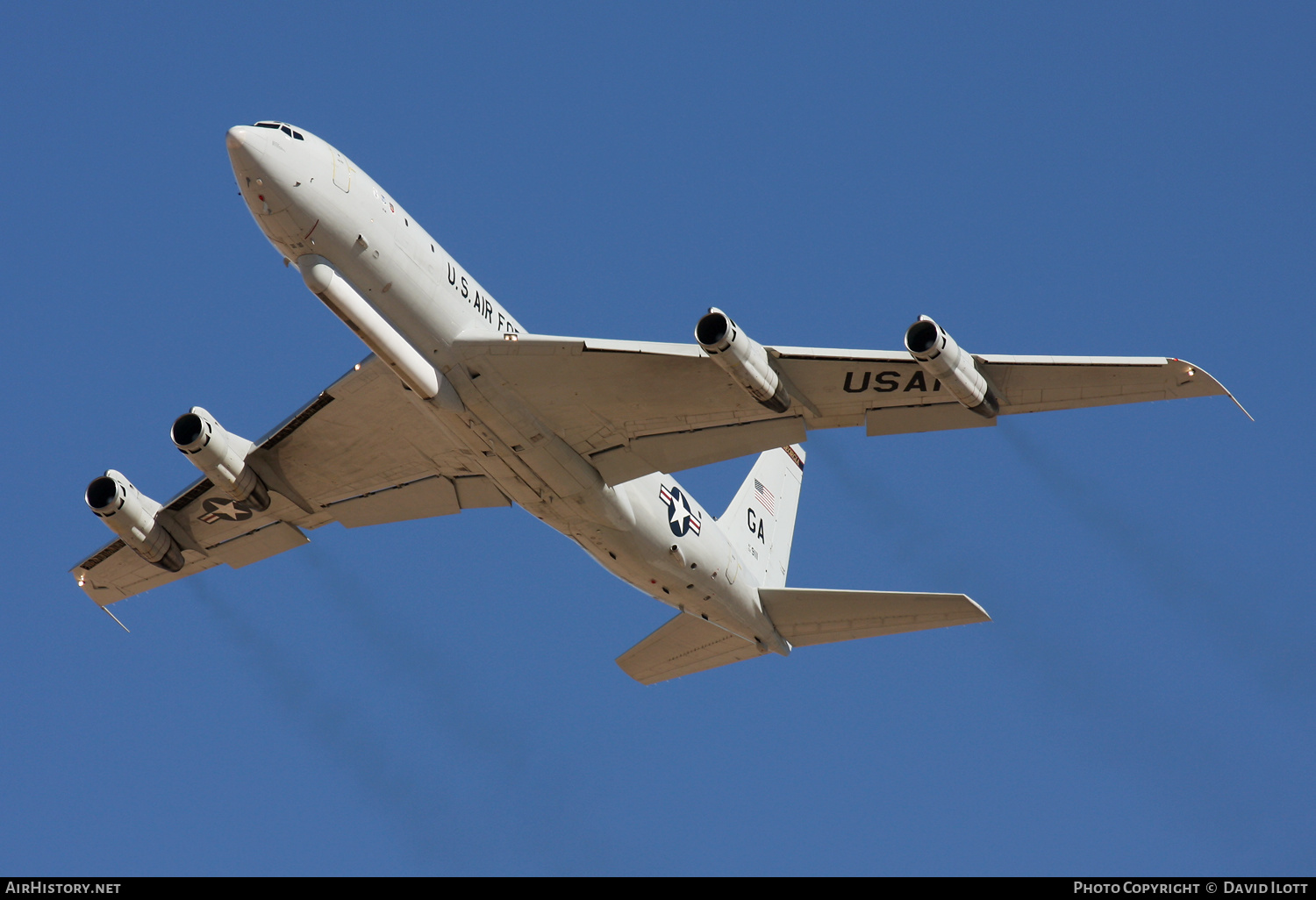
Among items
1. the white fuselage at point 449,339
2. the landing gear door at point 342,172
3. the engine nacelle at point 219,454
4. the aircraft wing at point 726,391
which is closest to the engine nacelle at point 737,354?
the aircraft wing at point 726,391

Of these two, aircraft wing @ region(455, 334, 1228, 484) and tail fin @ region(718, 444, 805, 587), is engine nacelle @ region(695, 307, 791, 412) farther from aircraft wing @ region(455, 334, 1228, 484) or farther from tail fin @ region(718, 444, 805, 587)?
tail fin @ region(718, 444, 805, 587)

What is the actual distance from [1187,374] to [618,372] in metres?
11.7

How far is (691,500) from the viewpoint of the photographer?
37375mm

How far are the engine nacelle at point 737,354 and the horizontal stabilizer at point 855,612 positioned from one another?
26.2 feet

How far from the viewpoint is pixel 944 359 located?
29.0m

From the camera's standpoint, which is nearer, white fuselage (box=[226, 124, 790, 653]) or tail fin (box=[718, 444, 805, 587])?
white fuselage (box=[226, 124, 790, 653])

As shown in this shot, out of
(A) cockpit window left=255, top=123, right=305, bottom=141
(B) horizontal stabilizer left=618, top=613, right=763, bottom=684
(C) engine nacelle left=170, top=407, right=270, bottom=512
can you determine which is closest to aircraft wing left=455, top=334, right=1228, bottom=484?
(A) cockpit window left=255, top=123, right=305, bottom=141

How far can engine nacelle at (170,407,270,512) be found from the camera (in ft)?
117

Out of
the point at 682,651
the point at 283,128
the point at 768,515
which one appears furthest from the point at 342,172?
the point at 768,515

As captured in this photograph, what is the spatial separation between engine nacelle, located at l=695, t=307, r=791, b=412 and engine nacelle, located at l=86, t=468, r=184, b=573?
16.2m

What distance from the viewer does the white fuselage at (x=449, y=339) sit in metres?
30.0

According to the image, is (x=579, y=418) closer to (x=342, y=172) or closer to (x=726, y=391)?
(x=726, y=391)

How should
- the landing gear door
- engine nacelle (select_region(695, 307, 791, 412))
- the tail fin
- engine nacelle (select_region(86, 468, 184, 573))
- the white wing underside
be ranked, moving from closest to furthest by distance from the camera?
engine nacelle (select_region(695, 307, 791, 412)), the white wing underside, the landing gear door, engine nacelle (select_region(86, 468, 184, 573)), the tail fin

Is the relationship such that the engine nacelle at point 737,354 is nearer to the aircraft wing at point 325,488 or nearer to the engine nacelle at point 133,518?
the aircraft wing at point 325,488
